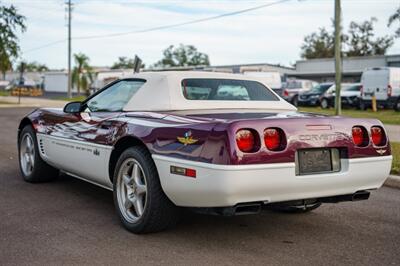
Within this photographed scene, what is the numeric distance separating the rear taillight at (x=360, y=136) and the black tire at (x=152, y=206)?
1564 mm

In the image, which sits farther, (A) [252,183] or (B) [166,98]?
(B) [166,98]

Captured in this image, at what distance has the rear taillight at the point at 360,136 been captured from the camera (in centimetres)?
444

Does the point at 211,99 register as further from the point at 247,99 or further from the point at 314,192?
the point at 314,192

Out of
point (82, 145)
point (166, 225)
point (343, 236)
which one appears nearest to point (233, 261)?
point (166, 225)

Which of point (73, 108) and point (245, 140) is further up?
point (73, 108)

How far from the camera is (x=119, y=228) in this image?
4684 millimetres

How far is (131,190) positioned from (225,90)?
1484 millimetres

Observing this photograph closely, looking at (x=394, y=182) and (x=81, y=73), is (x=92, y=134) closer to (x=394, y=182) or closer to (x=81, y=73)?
(x=394, y=182)

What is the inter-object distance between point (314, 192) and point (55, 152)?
3108mm

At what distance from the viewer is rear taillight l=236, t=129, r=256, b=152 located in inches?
153

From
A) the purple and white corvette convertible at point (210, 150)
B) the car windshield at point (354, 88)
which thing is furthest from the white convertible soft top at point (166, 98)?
the car windshield at point (354, 88)

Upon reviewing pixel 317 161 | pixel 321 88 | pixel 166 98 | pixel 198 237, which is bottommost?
pixel 198 237

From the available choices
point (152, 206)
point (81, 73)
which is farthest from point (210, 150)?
point (81, 73)

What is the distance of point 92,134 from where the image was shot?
17.2 ft
